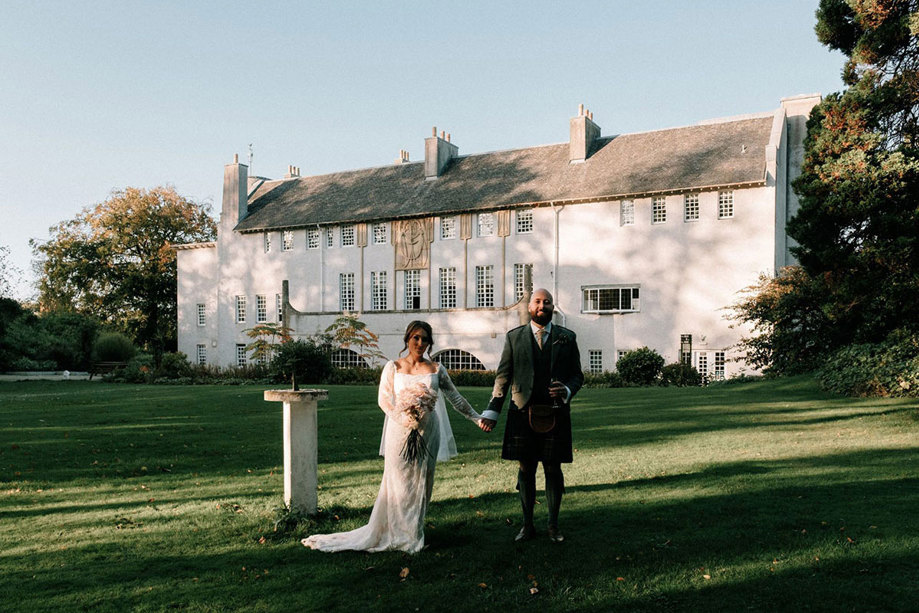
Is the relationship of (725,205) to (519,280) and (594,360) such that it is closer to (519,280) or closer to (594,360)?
(594,360)

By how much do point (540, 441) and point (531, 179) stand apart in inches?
1258

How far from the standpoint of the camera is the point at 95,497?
870cm

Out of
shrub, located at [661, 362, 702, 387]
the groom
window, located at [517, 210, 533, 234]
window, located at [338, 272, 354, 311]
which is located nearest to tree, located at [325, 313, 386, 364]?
window, located at [338, 272, 354, 311]

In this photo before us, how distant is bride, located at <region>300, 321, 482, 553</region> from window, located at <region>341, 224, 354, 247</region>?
35714 mm

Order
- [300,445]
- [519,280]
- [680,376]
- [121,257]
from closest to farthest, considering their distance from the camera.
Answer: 1. [300,445]
2. [680,376]
3. [519,280]
4. [121,257]

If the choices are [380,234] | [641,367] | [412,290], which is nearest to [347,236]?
[380,234]

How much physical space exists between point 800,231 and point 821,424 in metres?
7.47

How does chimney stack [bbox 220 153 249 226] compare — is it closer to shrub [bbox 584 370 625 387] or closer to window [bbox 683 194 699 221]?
shrub [bbox 584 370 625 387]

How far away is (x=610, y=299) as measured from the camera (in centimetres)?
3409

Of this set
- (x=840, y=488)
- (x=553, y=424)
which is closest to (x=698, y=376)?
(x=840, y=488)

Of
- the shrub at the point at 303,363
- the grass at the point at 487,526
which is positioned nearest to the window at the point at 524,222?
the shrub at the point at 303,363

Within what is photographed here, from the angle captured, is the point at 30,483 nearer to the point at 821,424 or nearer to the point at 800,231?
the point at 821,424

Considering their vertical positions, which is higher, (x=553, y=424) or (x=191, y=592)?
(x=553, y=424)

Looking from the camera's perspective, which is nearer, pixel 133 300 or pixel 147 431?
pixel 147 431
